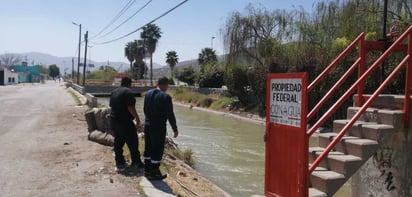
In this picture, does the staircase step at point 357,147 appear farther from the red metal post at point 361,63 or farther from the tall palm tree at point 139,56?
the tall palm tree at point 139,56

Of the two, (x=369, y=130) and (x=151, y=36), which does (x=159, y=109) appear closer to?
(x=369, y=130)

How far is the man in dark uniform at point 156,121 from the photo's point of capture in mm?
8461

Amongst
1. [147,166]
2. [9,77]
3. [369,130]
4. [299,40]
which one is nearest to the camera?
[369,130]

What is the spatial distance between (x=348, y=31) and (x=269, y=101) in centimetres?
2312

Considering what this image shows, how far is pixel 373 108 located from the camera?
7.72 meters

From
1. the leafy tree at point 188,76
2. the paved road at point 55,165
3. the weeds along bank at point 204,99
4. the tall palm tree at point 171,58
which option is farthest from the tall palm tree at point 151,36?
the paved road at point 55,165

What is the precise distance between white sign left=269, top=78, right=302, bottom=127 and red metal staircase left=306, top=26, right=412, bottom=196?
19cm

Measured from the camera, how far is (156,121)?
851 centimetres

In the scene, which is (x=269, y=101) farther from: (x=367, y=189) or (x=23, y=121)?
(x=23, y=121)

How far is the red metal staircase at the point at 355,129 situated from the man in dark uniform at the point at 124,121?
12.2 feet

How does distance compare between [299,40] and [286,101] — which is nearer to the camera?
[286,101]

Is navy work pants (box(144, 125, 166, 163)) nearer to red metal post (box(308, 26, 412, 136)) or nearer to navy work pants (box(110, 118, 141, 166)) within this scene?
navy work pants (box(110, 118, 141, 166))

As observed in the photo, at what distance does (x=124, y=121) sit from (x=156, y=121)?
118 centimetres

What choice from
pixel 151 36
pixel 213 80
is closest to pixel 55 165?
pixel 213 80
